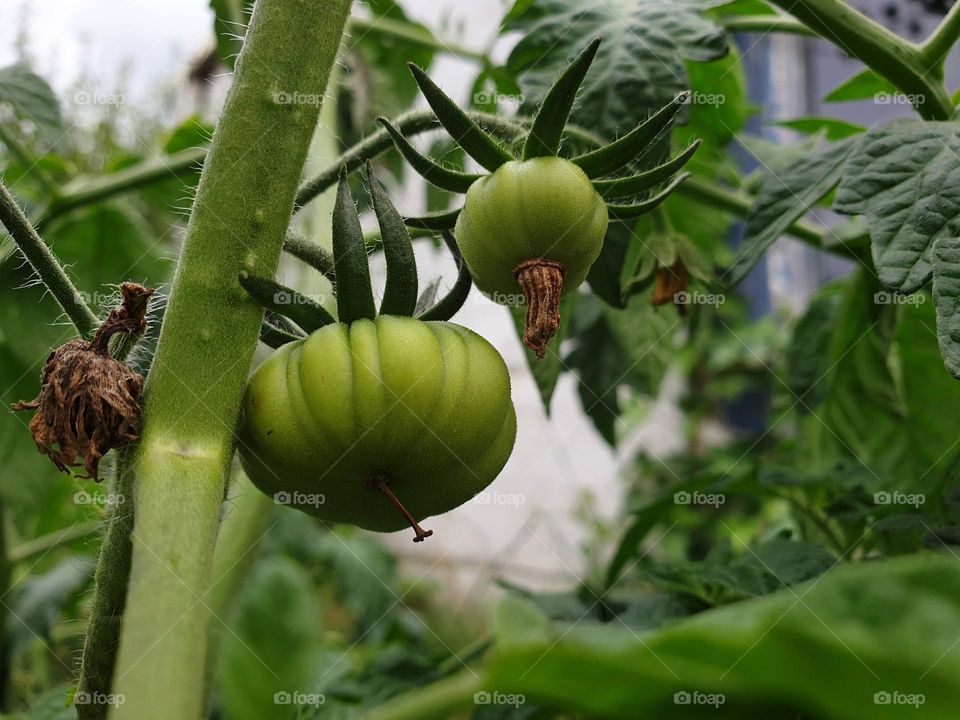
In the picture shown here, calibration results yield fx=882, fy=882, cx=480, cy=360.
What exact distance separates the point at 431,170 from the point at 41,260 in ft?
0.91

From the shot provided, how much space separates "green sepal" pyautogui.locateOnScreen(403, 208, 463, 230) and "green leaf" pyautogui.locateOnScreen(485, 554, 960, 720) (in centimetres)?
45

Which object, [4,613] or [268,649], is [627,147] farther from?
[4,613]

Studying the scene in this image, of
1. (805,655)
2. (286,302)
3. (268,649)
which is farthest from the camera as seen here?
(286,302)

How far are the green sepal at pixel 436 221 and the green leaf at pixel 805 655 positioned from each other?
445mm

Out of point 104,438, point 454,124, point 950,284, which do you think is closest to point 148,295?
point 104,438

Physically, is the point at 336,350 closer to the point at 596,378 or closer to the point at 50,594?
the point at 596,378

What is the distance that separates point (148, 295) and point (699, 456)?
11.4 feet

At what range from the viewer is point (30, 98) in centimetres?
102

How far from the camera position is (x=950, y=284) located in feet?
2.10

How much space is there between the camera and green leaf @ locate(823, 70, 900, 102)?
1.10m

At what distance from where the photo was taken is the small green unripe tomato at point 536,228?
0.61 metres

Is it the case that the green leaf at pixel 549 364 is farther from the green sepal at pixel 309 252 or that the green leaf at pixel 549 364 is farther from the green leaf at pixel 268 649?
the green leaf at pixel 268 649

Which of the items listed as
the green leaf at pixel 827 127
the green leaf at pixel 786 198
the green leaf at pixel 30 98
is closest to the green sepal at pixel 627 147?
the green leaf at pixel 786 198

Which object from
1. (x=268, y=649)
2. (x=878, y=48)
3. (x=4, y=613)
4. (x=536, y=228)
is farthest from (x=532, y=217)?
(x=4, y=613)
